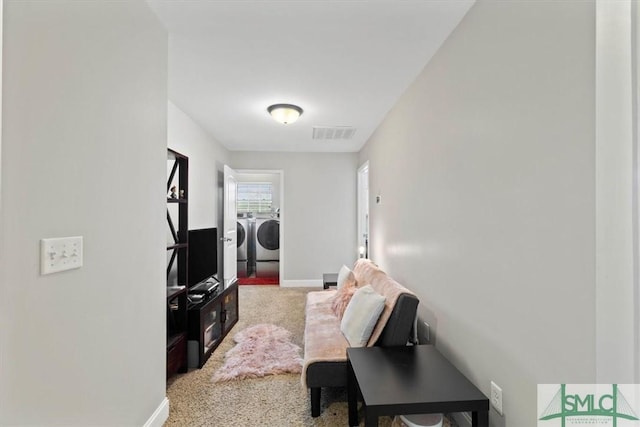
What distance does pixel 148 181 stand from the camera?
1.66 meters

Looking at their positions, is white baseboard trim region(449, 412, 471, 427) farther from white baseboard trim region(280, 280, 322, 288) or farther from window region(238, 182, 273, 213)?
window region(238, 182, 273, 213)

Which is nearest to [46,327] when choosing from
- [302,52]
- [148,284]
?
[148,284]

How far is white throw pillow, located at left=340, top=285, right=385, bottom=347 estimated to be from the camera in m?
2.00

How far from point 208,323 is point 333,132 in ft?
9.02

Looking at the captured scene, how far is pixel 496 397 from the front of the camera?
1.43 metres

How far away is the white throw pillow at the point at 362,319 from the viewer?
200cm

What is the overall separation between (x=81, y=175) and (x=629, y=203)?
6.01ft

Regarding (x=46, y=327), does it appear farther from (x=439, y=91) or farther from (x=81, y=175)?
(x=439, y=91)

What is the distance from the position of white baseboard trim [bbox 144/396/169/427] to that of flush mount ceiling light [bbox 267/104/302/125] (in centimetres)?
256

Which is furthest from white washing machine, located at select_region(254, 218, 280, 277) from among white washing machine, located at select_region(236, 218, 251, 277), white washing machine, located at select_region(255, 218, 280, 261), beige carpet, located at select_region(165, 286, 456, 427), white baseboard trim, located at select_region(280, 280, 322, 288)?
beige carpet, located at select_region(165, 286, 456, 427)

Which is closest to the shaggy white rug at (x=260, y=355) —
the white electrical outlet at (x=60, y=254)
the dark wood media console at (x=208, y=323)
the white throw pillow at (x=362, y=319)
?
the dark wood media console at (x=208, y=323)

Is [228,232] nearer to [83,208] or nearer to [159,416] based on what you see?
[159,416]

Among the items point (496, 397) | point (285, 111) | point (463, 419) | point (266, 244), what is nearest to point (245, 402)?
point (463, 419)

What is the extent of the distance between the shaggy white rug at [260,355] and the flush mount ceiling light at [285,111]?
222cm
